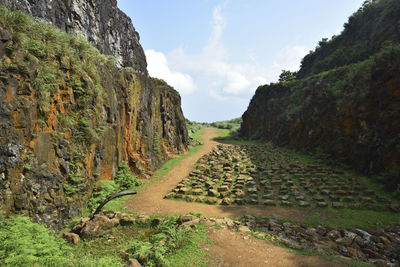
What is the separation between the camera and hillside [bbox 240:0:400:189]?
1298cm

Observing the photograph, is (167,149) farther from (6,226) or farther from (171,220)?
(6,226)

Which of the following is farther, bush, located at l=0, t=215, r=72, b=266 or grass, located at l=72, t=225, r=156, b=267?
grass, located at l=72, t=225, r=156, b=267

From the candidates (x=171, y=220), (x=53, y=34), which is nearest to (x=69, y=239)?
(x=171, y=220)

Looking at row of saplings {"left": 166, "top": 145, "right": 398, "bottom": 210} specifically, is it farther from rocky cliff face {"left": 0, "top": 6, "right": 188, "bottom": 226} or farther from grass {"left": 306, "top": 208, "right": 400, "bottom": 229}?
rocky cliff face {"left": 0, "top": 6, "right": 188, "bottom": 226}

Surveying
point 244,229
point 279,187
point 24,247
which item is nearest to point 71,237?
point 24,247

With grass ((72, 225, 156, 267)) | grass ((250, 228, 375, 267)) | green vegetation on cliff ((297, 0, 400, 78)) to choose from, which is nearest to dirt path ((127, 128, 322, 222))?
grass ((72, 225, 156, 267))

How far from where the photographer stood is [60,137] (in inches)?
329

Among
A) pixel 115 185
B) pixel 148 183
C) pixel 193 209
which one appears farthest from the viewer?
pixel 148 183

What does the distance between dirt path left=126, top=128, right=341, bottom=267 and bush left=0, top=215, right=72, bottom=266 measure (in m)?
4.15

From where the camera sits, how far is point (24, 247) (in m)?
4.30

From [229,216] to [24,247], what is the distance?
751 centimetres

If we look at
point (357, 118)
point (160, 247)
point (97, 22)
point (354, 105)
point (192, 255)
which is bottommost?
point (192, 255)

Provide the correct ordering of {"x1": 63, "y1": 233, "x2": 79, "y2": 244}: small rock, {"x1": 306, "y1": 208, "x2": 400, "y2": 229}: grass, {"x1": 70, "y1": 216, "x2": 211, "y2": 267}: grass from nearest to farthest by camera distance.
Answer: {"x1": 70, "y1": 216, "x2": 211, "y2": 267}: grass, {"x1": 63, "y1": 233, "x2": 79, "y2": 244}: small rock, {"x1": 306, "y1": 208, "x2": 400, "y2": 229}: grass

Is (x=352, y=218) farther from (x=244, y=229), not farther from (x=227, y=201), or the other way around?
(x=227, y=201)
